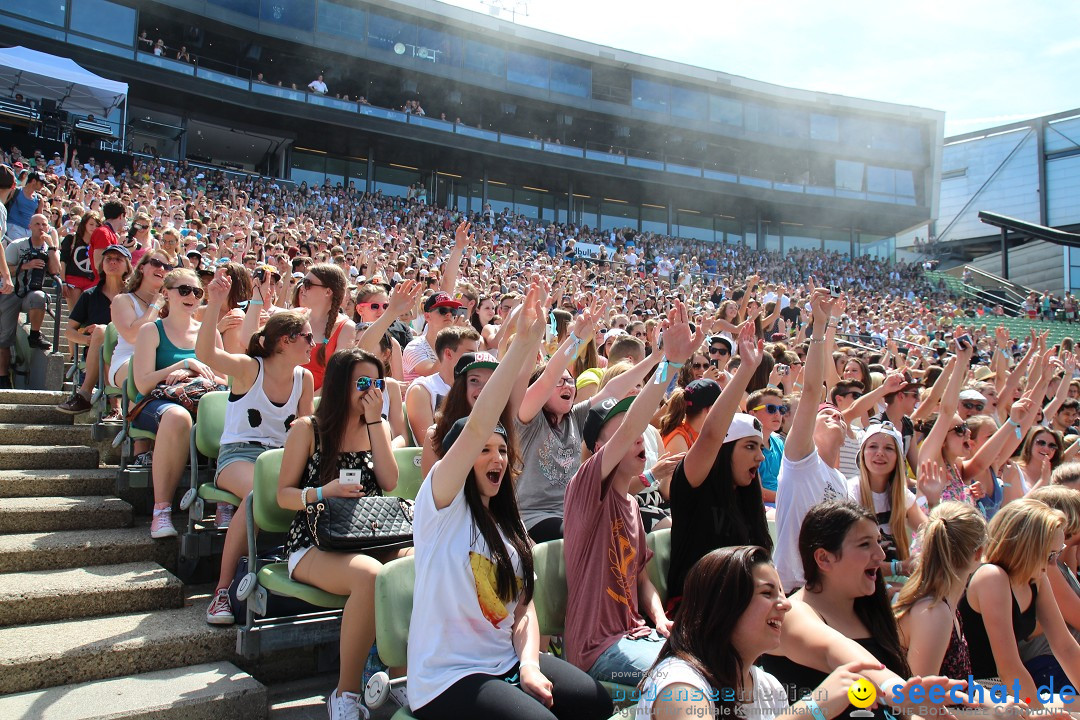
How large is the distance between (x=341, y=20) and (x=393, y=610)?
106 feet

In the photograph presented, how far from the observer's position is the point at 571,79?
35812 millimetres

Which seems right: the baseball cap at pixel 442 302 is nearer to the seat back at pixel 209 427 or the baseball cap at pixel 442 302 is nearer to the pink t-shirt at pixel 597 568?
the seat back at pixel 209 427

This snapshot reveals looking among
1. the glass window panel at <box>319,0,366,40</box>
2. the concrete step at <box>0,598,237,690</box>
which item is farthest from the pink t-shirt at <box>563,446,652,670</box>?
the glass window panel at <box>319,0,366,40</box>

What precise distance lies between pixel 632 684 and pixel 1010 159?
52.3 meters

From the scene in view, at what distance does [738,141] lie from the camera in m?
39.1

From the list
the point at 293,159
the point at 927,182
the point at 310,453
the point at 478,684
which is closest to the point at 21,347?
the point at 310,453

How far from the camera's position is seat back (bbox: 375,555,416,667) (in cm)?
282

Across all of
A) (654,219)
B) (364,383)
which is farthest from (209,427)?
(654,219)

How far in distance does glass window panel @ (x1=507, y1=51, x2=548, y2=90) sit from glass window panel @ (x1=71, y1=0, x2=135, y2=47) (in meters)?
14.6

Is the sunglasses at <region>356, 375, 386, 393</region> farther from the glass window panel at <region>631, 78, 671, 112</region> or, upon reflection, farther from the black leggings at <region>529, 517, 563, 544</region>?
the glass window panel at <region>631, 78, 671, 112</region>

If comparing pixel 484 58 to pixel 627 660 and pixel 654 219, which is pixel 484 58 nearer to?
pixel 654 219

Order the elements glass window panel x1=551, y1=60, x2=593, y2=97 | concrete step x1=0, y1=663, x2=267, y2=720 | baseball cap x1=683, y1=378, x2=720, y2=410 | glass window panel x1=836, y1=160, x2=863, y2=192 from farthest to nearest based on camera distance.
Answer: glass window panel x1=836, y1=160, x2=863, y2=192
glass window panel x1=551, y1=60, x2=593, y2=97
baseball cap x1=683, y1=378, x2=720, y2=410
concrete step x1=0, y1=663, x2=267, y2=720

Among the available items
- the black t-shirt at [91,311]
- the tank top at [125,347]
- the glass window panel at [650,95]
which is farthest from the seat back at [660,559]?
the glass window panel at [650,95]

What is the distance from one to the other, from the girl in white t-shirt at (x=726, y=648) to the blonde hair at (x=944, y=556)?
967mm
